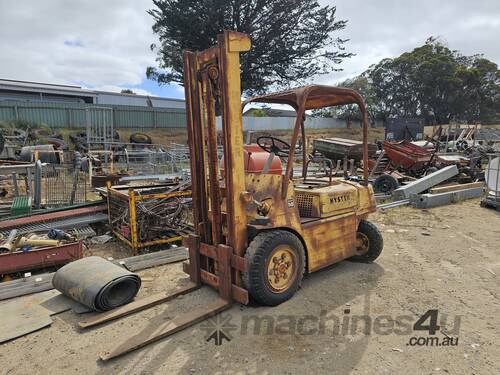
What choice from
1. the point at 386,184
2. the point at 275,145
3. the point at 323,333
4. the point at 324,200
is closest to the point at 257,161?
the point at 275,145

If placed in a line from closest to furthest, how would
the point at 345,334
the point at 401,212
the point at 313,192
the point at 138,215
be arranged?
the point at 345,334, the point at 313,192, the point at 138,215, the point at 401,212

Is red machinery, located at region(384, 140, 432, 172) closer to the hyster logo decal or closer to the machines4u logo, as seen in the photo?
the hyster logo decal

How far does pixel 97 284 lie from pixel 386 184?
32.1 ft

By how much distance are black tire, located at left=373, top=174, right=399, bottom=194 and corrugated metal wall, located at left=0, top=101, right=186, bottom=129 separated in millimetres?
17904

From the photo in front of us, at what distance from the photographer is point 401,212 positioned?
8.80 meters

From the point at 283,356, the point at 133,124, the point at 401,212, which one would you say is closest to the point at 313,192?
the point at 283,356

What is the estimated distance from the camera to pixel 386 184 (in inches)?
448

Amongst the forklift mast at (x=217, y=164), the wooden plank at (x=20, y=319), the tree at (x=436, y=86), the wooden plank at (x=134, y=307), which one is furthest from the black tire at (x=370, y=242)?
the tree at (x=436, y=86)

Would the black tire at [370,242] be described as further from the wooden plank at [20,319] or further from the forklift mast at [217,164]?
the wooden plank at [20,319]

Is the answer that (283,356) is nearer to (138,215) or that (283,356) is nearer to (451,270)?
(451,270)

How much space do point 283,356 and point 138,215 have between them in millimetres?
3756

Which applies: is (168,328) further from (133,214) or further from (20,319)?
(133,214)

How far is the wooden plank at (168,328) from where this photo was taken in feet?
9.85

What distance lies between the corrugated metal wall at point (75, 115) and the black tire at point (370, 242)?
20730mm
